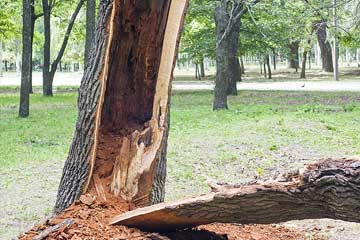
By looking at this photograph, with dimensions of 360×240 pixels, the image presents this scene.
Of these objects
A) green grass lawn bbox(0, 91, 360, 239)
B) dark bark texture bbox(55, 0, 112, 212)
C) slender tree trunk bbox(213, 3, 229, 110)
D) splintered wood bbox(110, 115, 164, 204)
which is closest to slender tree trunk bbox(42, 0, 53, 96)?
→ green grass lawn bbox(0, 91, 360, 239)

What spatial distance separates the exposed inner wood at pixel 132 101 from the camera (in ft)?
11.7

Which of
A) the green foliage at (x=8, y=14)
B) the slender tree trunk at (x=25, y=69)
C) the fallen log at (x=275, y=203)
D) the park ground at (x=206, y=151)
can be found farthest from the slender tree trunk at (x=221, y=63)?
the green foliage at (x=8, y=14)

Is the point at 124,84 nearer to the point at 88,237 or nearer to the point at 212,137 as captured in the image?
the point at 88,237

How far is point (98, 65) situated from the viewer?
3.73m

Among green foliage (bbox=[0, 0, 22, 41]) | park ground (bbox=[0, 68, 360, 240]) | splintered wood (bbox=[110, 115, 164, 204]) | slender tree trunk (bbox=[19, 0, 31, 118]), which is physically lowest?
park ground (bbox=[0, 68, 360, 240])

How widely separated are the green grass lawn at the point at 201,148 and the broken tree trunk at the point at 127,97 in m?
1.45

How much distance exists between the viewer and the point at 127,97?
12.3ft

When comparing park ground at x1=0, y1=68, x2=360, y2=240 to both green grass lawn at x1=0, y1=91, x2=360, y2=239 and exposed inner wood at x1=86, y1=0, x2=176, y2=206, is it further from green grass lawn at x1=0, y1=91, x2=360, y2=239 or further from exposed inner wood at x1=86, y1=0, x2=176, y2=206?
exposed inner wood at x1=86, y1=0, x2=176, y2=206

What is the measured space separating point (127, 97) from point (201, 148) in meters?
4.81

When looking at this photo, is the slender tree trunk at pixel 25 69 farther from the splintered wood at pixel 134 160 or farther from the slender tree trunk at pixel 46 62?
the splintered wood at pixel 134 160

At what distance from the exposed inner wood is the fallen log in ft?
1.31

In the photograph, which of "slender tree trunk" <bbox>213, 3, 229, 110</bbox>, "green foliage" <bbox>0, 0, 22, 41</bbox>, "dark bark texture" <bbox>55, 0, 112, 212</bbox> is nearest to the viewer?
"dark bark texture" <bbox>55, 0, 112, 212</bbox>

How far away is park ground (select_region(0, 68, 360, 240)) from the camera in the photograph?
5.53 metres

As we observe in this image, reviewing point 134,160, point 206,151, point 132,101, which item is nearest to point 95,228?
point 134,160
